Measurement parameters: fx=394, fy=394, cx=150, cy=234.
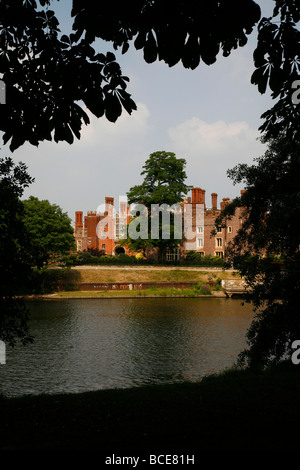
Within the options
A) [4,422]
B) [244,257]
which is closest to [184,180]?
[244,257]

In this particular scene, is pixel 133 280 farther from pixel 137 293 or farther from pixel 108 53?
pixel 108 53

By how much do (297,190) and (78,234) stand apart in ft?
243

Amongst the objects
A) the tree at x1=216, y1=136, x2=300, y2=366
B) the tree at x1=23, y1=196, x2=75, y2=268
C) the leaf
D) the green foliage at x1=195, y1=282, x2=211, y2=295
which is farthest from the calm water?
the leaf

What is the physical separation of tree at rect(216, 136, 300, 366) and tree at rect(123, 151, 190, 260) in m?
41.1

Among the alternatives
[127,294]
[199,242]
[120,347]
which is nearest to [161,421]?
[120,347]

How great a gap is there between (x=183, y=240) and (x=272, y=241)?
186 feet

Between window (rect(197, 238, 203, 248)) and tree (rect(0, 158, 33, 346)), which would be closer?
tree (rect(0, 158, 33, 346))

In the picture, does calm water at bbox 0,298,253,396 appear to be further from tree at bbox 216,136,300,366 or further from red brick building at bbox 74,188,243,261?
red brick building at bbox 74,188,243,261

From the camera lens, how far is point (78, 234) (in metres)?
84.8

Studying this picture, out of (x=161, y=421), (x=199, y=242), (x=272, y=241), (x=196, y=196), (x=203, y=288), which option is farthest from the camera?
(x=199, y=242)

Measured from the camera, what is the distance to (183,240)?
7119 centimetres

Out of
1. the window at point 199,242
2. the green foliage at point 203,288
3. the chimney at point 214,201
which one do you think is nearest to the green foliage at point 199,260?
the window at point 199,242

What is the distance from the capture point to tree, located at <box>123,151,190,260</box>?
56500 millimetres
